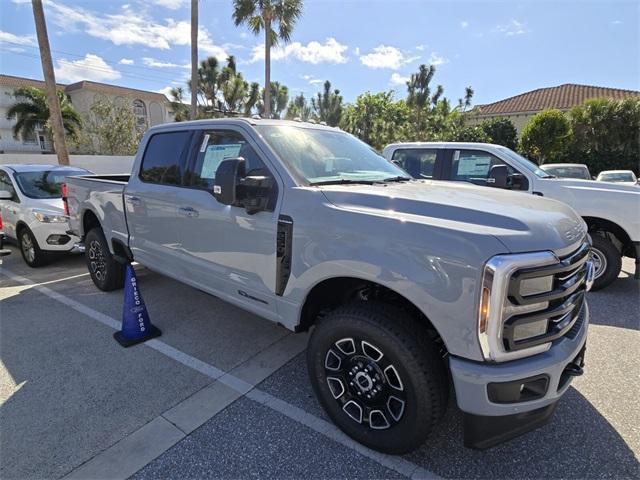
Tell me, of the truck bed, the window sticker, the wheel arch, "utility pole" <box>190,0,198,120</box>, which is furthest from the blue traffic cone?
"utility pole" <box>190,0,198,120</box>

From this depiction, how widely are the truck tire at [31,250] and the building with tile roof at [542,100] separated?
34.3 metres

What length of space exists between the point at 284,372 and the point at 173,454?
1.11 meters

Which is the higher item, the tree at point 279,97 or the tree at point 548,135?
the tree at point 279,97

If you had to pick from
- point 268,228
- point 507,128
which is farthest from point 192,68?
point 507,128

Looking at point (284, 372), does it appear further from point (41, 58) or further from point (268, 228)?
point (41, 58)

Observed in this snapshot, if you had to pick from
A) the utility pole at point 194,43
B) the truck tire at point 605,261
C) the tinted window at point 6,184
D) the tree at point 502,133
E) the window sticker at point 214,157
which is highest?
the utility pole at point 194,43

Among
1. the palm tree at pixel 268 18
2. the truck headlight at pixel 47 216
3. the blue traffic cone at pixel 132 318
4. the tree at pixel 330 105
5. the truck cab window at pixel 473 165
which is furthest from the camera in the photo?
the tree at pixel 330 105

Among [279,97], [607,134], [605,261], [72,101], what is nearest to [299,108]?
[279,97]

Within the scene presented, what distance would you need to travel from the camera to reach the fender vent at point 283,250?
255 cm

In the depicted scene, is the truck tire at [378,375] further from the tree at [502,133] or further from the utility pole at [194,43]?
the tree at [502,133]

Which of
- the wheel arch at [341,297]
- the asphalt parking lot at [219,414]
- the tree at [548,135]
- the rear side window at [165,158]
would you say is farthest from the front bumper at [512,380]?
the tree at [548,135]

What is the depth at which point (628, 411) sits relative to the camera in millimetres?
2703

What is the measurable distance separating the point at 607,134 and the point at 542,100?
46.6 ft

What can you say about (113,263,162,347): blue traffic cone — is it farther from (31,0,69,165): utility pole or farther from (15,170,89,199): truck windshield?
(31,0,69,165): utility pole
